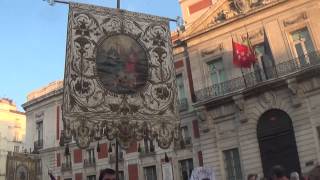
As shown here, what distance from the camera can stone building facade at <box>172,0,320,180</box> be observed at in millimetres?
19844

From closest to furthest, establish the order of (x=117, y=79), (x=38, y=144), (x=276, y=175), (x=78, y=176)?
1. (x=276, y=175)
2. (x=117, y=79)
3. (x=78, y=176)
4. (x=38, y=144)

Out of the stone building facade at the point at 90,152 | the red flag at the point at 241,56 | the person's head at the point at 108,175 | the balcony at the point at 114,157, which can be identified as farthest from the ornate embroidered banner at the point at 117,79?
the balcony at the point at 114,157

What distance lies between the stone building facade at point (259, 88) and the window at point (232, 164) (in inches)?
2.0

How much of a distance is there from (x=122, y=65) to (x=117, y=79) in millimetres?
449

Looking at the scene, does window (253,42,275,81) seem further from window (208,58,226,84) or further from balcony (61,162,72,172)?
balcony (61,162,72,172)

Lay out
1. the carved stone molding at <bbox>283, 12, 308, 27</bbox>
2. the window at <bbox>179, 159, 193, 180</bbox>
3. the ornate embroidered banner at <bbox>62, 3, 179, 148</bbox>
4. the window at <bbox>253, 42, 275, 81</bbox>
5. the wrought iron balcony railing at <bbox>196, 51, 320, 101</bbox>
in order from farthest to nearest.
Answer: the window at <bbox>179, 159, 193, 180</bbox> → the window at <bbox>253, 42, 275, 81</bbox> → the carved stone molding at <bbox>283, 12, 308, 27</bbox> → the wrought iron balcony railing at <bbox>196, 51, 320, 101</bbox> → the ornate embroidered banner at <bbox>62, 3, 179, 148</bbox>

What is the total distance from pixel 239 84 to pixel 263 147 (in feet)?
11.3

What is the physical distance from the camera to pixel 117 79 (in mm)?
10547

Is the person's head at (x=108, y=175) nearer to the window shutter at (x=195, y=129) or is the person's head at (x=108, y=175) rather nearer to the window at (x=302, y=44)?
the window at (x=302, y=44)

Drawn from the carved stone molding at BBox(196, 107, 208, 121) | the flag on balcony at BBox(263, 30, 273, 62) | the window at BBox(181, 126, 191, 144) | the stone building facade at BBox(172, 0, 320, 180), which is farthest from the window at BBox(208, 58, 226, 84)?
the window at BBox(181, 126, 191, 144)

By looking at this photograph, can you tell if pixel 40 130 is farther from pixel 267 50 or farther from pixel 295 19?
pixel 295 19

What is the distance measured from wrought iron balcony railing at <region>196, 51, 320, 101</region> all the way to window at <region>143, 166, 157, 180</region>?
18.0ft

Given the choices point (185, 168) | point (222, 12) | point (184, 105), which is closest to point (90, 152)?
point (185, 168)

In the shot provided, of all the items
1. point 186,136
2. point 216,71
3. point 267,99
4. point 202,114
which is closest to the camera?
point 267,99
